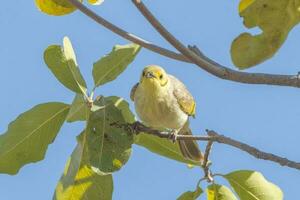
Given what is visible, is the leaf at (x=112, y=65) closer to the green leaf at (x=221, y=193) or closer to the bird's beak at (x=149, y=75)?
the green leaf at (x=221, y=193)

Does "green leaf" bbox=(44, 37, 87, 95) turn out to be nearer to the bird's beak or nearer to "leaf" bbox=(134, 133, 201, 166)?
"leaf" bbox=(134, 133, 201, 166)

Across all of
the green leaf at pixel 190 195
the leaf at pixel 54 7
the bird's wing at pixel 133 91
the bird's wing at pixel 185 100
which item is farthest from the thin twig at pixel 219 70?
the bird's wing at pixel 133 91

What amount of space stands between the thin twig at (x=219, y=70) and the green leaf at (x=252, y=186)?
1295 millimetres

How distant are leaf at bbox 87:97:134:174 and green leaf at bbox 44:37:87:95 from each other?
14 centimetres

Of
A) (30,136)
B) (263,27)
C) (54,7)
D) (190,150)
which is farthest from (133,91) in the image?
(263,27)

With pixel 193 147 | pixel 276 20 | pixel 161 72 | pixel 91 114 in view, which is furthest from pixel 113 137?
pixel 161 72

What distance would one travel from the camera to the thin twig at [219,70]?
7.39ft

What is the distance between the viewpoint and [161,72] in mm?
6004

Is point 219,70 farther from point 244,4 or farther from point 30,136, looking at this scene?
point 30,136

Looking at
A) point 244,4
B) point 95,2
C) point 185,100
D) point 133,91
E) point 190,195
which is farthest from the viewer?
point 133,91

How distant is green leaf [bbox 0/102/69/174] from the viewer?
355 centimetres

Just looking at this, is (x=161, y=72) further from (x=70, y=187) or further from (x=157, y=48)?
(x=157, y=48)

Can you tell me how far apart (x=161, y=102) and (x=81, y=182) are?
7.48 ft

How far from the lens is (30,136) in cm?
361
